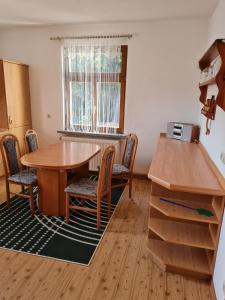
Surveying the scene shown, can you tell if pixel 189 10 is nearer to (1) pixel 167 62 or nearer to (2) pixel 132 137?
(1) pixel 167 62

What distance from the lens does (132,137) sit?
3.11 metres

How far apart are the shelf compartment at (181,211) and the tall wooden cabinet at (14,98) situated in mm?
2861

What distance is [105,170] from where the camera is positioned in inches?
93.7

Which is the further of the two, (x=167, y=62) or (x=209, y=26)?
(x=167, y=62)

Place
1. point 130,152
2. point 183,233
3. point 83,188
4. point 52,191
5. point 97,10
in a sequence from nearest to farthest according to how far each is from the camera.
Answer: point 183,233 < point 83,188 < point 52,191 < point 97,10 < point 130,152

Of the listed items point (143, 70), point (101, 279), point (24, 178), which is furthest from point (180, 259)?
point (143, 70)

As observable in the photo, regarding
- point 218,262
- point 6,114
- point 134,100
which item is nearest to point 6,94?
point 6,114

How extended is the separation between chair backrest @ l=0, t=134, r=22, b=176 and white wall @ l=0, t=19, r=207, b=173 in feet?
4.57

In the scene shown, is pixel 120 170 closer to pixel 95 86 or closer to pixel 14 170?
pixel 14 170

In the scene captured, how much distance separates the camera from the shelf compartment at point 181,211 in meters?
1.73

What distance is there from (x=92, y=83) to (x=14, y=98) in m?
1.38

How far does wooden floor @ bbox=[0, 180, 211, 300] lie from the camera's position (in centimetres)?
169

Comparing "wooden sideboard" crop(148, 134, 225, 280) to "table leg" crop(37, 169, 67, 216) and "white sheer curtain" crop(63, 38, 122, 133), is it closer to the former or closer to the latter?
"table leg" crop(37, 169, 67, 216)

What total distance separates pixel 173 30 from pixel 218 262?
3.14 m
